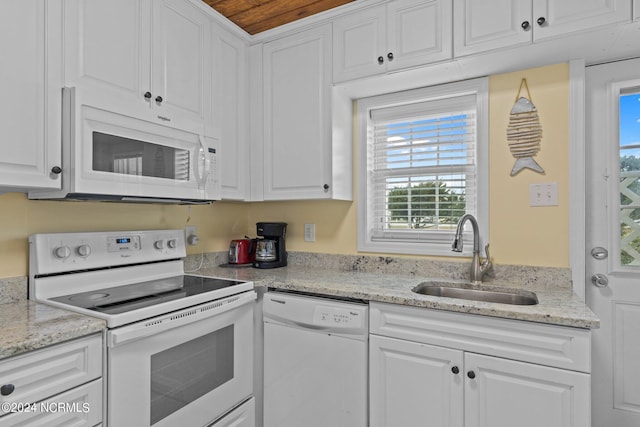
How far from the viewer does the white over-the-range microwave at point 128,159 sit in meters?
1.41

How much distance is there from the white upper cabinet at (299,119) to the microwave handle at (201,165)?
50cm

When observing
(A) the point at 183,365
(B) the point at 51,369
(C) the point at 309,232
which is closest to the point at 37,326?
(B) the point at 51,369

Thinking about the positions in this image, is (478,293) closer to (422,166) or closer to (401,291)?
(401,291)

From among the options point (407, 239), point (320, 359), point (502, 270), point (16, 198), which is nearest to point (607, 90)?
point (502, 270)

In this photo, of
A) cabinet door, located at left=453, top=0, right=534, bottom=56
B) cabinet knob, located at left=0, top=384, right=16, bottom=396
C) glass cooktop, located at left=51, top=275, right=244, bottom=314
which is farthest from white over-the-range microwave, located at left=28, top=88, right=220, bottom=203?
cabinet door, located at left=453, top=0, right=534, bottom=56

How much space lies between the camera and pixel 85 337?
1213 mm

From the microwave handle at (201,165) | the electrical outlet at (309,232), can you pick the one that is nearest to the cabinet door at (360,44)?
Answer: the microwave handle at (201,165)

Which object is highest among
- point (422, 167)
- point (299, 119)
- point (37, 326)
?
point (299, 119)

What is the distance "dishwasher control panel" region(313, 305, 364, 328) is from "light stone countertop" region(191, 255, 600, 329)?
0.07m

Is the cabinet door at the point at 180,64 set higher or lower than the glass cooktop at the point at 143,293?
higher

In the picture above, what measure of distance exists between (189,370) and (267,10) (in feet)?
6.27

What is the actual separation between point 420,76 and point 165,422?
200cm

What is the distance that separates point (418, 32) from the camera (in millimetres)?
1836

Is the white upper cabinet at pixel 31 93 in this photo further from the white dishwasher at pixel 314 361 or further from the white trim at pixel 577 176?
the white trim at pixel 577 176
